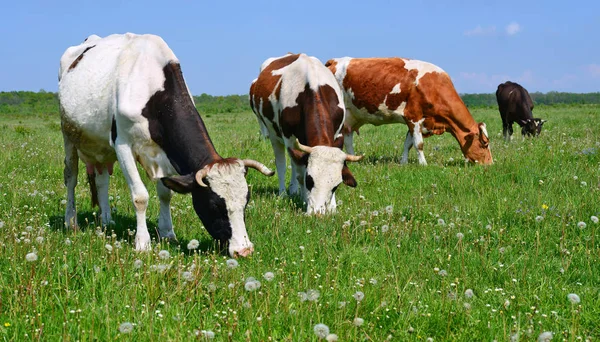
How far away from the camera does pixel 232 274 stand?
16.4 ft

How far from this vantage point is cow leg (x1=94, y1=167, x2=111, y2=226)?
27.6 ft

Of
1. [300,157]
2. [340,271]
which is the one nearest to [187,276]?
[340,271]

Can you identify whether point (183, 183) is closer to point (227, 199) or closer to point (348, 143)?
point (227, 199)

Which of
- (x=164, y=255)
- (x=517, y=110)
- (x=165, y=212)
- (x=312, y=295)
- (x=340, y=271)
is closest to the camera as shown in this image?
(x=312, y=295)

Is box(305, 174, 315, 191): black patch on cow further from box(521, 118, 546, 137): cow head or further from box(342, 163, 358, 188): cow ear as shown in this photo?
box(521, 118, 546, 137): cow head

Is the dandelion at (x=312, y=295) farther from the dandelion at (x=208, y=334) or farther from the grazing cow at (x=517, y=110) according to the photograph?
the grazing cow at (x=517, y=110)

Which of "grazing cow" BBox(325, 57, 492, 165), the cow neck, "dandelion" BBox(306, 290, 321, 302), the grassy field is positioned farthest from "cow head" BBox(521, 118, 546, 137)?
"dandelion" BBox(306, 290, 321, 302)

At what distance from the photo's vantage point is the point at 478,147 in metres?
14.3

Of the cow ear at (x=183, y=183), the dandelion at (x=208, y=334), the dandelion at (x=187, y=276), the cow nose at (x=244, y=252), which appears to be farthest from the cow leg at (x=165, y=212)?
the dandelion at (x=208, y=334)

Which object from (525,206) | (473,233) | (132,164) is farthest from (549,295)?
(132,164)

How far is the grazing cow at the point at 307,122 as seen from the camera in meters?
8.47

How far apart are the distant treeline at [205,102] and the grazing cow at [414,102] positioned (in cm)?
3745

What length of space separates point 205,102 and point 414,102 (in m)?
64.5

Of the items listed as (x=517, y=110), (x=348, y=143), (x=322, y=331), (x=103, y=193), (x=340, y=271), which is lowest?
(x=340, y=271)
